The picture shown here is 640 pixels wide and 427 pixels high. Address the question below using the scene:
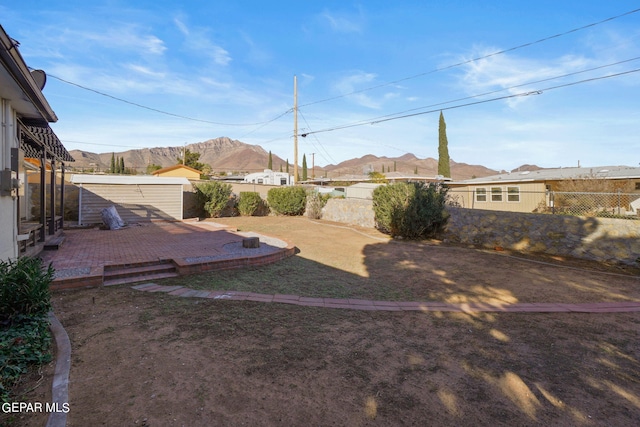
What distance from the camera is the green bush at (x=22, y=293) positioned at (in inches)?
119

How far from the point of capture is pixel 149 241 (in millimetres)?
8875

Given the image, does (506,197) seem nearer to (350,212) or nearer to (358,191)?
(358,191)

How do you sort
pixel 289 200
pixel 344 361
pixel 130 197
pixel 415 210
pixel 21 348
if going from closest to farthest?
pixel 21 348 → pixel 344 361 → pixel 415 210 → pixel 130 197 → pixel 289 200

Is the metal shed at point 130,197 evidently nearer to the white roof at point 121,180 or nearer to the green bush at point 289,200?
the white roof at point 121,180

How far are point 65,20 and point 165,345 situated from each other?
39.9 feet

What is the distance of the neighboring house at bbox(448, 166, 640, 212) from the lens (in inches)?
704

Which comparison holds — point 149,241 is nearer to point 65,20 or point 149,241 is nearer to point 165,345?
point 165,345

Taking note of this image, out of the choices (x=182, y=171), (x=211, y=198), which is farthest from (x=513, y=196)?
(x=182, y=171)

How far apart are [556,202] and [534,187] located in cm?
261

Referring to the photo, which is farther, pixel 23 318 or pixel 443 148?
pixel 443 148

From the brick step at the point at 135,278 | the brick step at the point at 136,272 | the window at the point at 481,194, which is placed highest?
the window at the point at 481,194

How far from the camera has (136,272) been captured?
570cm

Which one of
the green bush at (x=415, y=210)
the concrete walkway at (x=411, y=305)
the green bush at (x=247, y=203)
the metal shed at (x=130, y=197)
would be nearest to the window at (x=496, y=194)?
the green bush at (x=415, y=210)

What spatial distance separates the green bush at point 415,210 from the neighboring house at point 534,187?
22.9 ft
